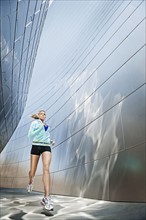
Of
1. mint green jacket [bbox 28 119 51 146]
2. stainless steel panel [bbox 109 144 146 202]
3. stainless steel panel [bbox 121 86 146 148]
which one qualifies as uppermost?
stainless steel panel [bbox 121 86 146 148]

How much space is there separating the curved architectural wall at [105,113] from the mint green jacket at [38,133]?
203cm

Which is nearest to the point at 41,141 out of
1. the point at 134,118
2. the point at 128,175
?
the point at 128,175

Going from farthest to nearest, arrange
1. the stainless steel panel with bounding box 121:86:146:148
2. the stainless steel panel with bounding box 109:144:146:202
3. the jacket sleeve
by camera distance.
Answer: the stainless steel panel with bounding box 121:86:146:148 < the stainless steel panel with bounding box 109:144:146:202 < the jacket sleeve

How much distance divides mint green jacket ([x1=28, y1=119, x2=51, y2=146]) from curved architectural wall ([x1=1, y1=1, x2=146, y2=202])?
2033 millimetres

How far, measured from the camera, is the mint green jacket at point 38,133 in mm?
Result: 4211

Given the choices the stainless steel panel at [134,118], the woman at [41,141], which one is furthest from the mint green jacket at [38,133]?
the stainless steel panel at [134,118]

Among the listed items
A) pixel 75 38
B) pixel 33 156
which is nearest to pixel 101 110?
pixel 33 156

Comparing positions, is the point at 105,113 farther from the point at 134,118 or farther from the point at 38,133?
the point at 38,133

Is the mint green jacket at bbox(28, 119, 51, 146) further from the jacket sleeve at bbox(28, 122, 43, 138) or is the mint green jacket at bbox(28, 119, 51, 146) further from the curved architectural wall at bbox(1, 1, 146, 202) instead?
the curved architectural wall at bbox(1, 1, 146, 202)

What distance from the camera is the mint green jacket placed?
4.21m

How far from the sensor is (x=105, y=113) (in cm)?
711

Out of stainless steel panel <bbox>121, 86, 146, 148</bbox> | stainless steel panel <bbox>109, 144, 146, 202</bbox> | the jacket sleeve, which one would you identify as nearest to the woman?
the jacket sleeve

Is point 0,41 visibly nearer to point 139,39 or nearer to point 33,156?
point 139,39

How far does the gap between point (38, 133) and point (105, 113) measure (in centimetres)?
325
